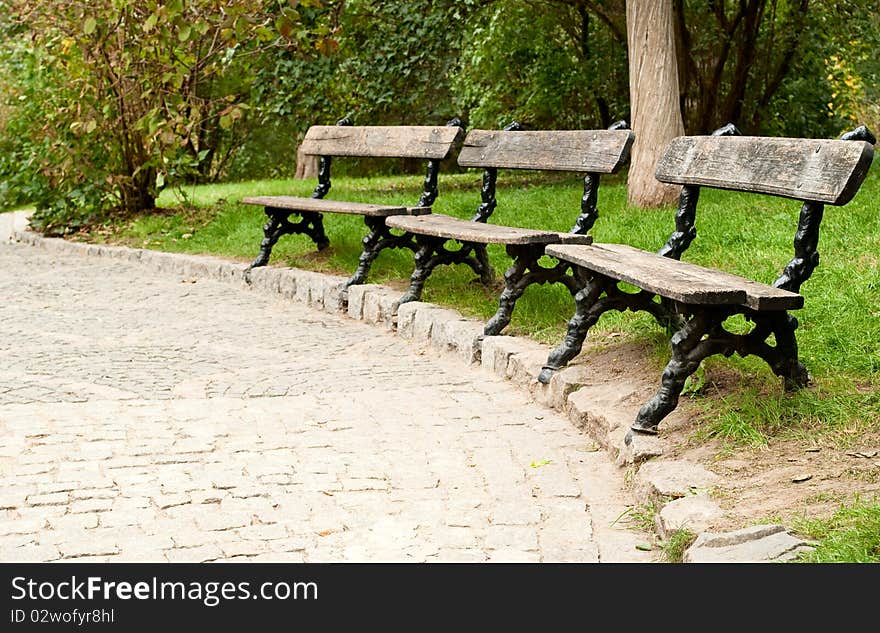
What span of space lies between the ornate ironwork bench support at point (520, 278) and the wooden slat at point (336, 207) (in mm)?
1891

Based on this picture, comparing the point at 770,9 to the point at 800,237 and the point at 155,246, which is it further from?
the point at 800,237

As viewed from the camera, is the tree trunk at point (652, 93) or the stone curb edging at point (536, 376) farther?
the tree trunk at point (652, 93)

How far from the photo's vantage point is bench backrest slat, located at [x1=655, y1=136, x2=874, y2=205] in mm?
4570

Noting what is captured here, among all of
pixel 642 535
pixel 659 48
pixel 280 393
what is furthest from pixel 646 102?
pixel 642 535

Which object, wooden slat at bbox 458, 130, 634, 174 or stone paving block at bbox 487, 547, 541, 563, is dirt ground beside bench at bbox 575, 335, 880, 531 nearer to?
stone paving block at bbox 487, 547, 541, 563

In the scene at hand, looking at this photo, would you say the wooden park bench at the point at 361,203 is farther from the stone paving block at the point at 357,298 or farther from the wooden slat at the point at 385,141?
the stone paving block at the point at 357,298

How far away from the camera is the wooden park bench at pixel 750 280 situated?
14.9 feet

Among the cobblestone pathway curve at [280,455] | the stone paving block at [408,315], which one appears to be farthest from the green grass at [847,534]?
the stone paving block at [408,315]

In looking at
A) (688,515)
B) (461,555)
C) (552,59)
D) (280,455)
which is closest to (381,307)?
(280,455)

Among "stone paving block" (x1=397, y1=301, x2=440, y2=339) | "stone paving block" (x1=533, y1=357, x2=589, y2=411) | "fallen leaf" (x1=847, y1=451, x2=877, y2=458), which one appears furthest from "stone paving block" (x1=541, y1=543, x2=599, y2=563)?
"stone paving block" (x1=397, y1=301, x2=440, y2=339)

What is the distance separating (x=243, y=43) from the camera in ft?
43.2

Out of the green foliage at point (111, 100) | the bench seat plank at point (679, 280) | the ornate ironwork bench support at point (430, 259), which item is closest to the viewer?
the bench seat plank at point (679, 280)

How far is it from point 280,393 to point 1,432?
1387 millimetres

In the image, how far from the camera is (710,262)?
24.1ft
